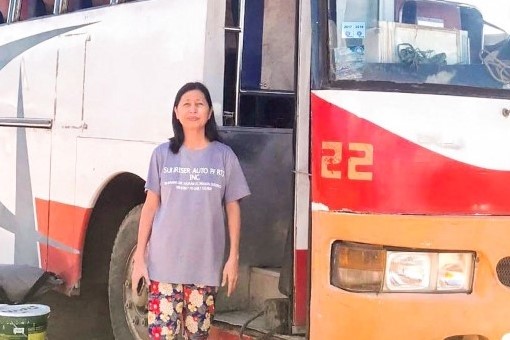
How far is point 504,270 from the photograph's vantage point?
12.3 ft

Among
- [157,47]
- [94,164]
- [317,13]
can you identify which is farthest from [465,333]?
[94,164]

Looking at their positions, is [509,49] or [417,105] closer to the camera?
[417,105]

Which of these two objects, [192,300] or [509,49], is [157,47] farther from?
[509,49]

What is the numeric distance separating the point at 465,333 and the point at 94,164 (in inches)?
120

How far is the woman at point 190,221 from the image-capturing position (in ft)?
14.1

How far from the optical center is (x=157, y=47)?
5.34m

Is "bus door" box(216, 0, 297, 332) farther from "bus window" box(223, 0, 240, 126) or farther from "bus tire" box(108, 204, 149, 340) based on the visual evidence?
"bus tire" box(108, 204, 149, 340)

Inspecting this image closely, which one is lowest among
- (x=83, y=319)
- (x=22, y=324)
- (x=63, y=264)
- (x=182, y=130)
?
(x=83, y=319)

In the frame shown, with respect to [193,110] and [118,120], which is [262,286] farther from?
[118,120]

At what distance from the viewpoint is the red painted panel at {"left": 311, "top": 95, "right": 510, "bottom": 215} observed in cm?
370

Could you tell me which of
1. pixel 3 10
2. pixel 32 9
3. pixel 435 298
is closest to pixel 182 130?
pixel 435 298

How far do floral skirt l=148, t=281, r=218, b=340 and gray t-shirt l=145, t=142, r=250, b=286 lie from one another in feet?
0.21

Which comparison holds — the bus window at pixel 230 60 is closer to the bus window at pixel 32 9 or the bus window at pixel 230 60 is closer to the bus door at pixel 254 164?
the bus door at pixel 254 164

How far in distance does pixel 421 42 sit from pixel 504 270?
1111 millimetres
